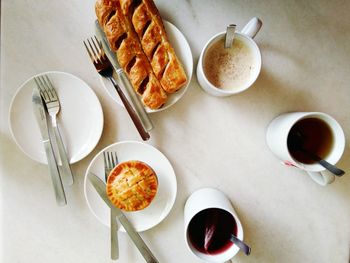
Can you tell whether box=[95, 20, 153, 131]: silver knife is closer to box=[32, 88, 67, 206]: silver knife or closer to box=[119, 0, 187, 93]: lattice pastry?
box=[119, 0, 187, 93]: lattice pastry

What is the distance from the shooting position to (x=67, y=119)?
90cm

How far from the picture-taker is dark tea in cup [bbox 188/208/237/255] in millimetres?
823

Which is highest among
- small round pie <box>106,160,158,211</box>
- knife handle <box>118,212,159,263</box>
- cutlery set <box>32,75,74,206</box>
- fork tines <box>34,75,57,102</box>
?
fork tines <box>34,75,57,102</box>

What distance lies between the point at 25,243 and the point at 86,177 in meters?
0.29

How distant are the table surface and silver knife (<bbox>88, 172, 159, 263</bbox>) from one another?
0.05 m

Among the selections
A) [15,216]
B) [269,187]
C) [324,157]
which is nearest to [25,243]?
[15,216]

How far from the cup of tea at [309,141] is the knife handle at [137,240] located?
452 millimetres

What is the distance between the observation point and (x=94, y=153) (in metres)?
0.93

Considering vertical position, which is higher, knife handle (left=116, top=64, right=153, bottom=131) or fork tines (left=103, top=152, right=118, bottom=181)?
knife handle (left=116, top=64, right=153, bottom=131)

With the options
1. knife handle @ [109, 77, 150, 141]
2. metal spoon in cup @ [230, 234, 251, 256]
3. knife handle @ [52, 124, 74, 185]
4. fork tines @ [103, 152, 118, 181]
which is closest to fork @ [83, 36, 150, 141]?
knife handle @ [109, 77, 150, 141]

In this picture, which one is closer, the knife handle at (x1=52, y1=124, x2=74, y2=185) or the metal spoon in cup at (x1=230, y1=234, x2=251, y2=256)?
the metal spoon in cup at (x1=230, y1=234, x2=251, y2=256)

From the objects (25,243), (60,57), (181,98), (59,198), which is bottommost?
(25,243)

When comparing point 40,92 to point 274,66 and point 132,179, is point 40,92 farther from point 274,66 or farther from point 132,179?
point 274,66

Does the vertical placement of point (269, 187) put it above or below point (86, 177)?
below
